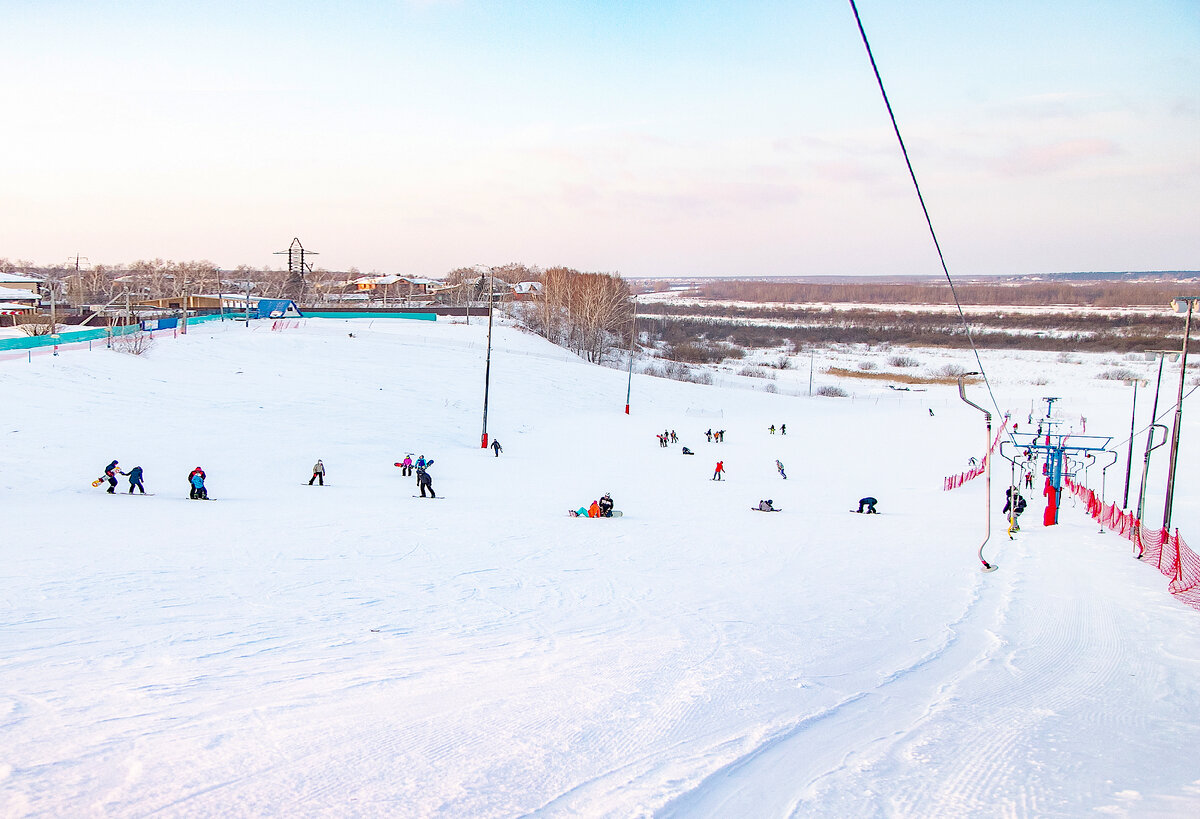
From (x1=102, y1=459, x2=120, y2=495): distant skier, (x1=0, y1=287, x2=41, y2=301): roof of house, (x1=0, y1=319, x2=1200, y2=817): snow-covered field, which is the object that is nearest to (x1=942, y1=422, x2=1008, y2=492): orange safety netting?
(x1=0, y1=319, x2=1200, y2=817): snow-covered field

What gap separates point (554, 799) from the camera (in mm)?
6125

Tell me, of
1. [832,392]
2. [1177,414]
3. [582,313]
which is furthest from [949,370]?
[1177,414]

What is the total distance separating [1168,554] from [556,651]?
Answer: 46.1 feet

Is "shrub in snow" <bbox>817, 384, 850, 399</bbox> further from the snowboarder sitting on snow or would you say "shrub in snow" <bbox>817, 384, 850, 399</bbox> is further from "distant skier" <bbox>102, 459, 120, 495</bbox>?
"distant skier" <bbox>102, 459, 120, 495</bbox>

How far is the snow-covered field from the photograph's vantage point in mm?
6445

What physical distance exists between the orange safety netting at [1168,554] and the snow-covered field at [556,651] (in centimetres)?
39

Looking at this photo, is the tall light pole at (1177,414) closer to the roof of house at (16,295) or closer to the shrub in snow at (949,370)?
the shrub in snow at (949,370)

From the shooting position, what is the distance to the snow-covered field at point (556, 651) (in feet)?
21.1

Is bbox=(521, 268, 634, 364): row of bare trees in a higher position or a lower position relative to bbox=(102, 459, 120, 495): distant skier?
higher

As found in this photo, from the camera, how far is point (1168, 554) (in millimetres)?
17094

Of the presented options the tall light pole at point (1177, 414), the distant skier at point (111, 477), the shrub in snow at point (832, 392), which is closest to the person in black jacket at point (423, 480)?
the distant skier at point (111, 477)

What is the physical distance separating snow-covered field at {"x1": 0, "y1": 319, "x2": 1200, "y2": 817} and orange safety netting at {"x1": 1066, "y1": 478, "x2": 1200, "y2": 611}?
1.27ft

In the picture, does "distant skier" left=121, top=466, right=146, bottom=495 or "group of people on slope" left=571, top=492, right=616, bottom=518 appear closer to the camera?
"group of people on slope" left=571, top=492, right=616, bottom=518

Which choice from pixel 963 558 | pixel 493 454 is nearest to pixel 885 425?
pixel 493 454
